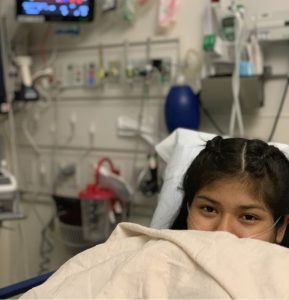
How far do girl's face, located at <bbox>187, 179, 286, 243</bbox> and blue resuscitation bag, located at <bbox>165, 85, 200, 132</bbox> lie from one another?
→ 2.78ft

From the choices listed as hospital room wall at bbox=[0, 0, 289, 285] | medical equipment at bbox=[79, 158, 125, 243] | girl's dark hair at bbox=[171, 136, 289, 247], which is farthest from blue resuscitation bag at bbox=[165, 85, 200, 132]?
girl's dark hair at bbox=[171, 136, 289, 247]

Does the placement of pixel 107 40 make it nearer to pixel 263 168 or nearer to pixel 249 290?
pixel 263 168

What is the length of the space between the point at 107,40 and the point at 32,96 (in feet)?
1.73

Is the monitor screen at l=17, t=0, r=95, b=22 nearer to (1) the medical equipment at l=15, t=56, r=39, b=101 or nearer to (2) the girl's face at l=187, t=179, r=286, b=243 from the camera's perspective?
(1) the medical equipment at l=15, t=56, r=39, b=101

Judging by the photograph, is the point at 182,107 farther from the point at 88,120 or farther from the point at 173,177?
the point at 88,120

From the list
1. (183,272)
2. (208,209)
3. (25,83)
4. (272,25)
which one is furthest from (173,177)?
(25,83)

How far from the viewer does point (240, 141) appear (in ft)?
4.22

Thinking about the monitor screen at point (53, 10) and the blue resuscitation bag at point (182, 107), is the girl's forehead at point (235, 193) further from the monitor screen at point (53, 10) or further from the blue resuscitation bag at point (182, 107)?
the monitor screen at point (53, 10)

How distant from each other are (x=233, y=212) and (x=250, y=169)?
0.13 metres

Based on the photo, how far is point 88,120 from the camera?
2.54 metres

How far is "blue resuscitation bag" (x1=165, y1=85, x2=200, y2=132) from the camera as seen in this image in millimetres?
2033

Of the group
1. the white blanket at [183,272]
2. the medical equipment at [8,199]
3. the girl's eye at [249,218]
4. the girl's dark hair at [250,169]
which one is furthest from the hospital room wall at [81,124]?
the white blanket at [183,272]

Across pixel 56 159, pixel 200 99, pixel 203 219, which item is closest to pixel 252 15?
pixel 200 99

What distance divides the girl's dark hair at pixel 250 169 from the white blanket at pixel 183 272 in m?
0.19
